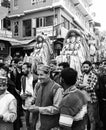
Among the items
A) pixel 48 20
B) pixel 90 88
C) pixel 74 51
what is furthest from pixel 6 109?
pixel 48 20

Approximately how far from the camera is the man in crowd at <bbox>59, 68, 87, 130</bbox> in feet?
8.34

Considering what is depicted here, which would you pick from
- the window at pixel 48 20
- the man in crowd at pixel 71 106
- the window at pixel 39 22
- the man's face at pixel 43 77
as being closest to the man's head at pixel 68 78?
the man in crowd at pixel 71 106

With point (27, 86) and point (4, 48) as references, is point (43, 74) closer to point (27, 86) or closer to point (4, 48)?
point (27, 86)

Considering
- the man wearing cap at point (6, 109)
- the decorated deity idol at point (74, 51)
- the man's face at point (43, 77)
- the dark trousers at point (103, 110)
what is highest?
the decorated deity idol at point (74, 51)

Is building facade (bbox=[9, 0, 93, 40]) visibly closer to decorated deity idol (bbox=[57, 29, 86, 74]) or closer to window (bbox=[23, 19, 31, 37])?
window (bbox=[23, 19, 31, 37])

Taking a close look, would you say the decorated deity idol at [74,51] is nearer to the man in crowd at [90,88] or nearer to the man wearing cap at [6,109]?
the man in crowd at [90,88]

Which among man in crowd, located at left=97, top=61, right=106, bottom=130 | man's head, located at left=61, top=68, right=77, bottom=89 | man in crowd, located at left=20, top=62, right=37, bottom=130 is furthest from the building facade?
man's head, located at left=61, top=68, right=77, bottom=89

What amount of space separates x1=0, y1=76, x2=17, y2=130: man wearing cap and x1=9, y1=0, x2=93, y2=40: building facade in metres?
15.7

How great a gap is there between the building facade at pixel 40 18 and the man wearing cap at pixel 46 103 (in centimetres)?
1555

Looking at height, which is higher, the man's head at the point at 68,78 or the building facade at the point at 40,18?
the building facade at the point at 40,18

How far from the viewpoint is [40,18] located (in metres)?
21.0

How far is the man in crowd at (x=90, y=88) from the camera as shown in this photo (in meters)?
4.77

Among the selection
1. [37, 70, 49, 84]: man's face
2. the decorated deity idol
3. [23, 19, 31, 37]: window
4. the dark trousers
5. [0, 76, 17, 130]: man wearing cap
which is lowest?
the dark trousers

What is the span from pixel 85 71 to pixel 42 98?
2.05 metres
